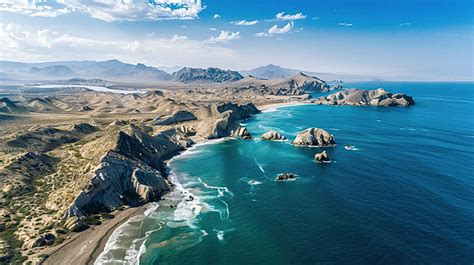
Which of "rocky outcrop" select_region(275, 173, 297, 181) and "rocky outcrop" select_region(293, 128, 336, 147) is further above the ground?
"rocky outcrop" select_region(293, 128, 336, 147)

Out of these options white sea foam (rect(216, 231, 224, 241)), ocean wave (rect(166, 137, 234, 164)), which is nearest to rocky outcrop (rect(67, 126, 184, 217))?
ocean wave (rect(166, 137, 234, 164))

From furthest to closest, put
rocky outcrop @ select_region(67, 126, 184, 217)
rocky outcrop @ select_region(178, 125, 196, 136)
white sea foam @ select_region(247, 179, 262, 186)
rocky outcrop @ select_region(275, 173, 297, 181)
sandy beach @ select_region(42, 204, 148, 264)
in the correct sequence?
rocky outcrop @ select_region(178, 125, 196, 136) → rocky outcrop @ select_region(275, 173, 297, 181) → white sea foam @ select_region(247, 179, 262, 186) → rocky outcrop @ select_region(67, 126, 184, 217) → sandy beach @ select_region(42, 204, 148, 264)

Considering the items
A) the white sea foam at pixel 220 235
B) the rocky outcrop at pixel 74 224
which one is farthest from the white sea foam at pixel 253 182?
the rocky outcrop at pixel 74 224

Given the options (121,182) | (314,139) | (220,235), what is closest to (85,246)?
(121,182)

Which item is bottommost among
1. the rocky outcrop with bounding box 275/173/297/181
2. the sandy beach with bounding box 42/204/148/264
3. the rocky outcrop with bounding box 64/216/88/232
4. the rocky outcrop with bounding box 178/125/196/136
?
the sandy beach with bounding box 42/204/148/264

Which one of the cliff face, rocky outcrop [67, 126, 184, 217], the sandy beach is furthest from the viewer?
the cliff face

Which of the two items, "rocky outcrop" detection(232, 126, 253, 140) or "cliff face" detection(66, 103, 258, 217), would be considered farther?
"rocky outcrop" detection(232, 126, 253, 140)

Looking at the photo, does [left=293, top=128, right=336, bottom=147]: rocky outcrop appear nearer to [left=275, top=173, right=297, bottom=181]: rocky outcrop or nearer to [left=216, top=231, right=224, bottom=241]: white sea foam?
[left=275, top=173, right=297, bottom=181]: rocky outcrop

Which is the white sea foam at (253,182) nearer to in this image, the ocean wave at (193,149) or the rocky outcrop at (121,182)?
the rocky outcrop at (121,182)
